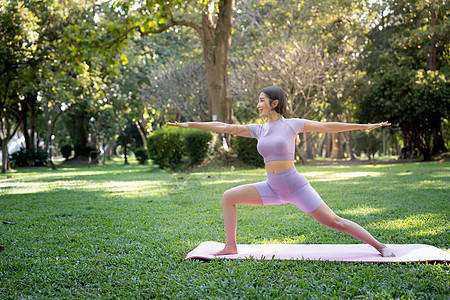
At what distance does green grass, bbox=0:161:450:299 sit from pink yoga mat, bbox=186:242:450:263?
0.43 feet

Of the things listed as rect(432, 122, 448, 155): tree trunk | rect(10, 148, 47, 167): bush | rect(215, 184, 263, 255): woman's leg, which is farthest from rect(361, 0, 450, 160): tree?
rect(10, 148, 47, 167): bush

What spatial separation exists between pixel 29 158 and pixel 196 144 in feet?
40.8

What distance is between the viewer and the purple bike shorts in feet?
12.4

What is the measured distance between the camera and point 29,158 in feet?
76.2

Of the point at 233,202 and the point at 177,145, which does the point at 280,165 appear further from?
the point at 177,145

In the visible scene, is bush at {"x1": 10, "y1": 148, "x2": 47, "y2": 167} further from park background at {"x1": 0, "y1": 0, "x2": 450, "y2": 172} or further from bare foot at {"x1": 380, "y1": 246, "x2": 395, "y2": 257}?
bare foot at {"x1": 380, "y1": 246, "x2": 395, "y2": 257}

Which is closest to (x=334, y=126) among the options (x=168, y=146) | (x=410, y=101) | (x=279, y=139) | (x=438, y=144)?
(x=279, y=139)

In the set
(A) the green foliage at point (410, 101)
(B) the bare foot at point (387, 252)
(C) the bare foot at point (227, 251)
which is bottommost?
(B) the bare foot at point (387, 252)

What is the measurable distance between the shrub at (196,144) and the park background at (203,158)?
0.06 metres

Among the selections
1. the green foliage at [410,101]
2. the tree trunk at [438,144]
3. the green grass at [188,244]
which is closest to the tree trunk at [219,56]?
the green foliage at [410,101]

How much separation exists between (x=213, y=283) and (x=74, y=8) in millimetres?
21320

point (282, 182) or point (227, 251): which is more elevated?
point (282, 182)

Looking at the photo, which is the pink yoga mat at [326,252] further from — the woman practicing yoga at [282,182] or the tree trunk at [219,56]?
the tree trunk at [219,56]

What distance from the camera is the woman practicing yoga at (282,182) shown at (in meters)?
3.74
